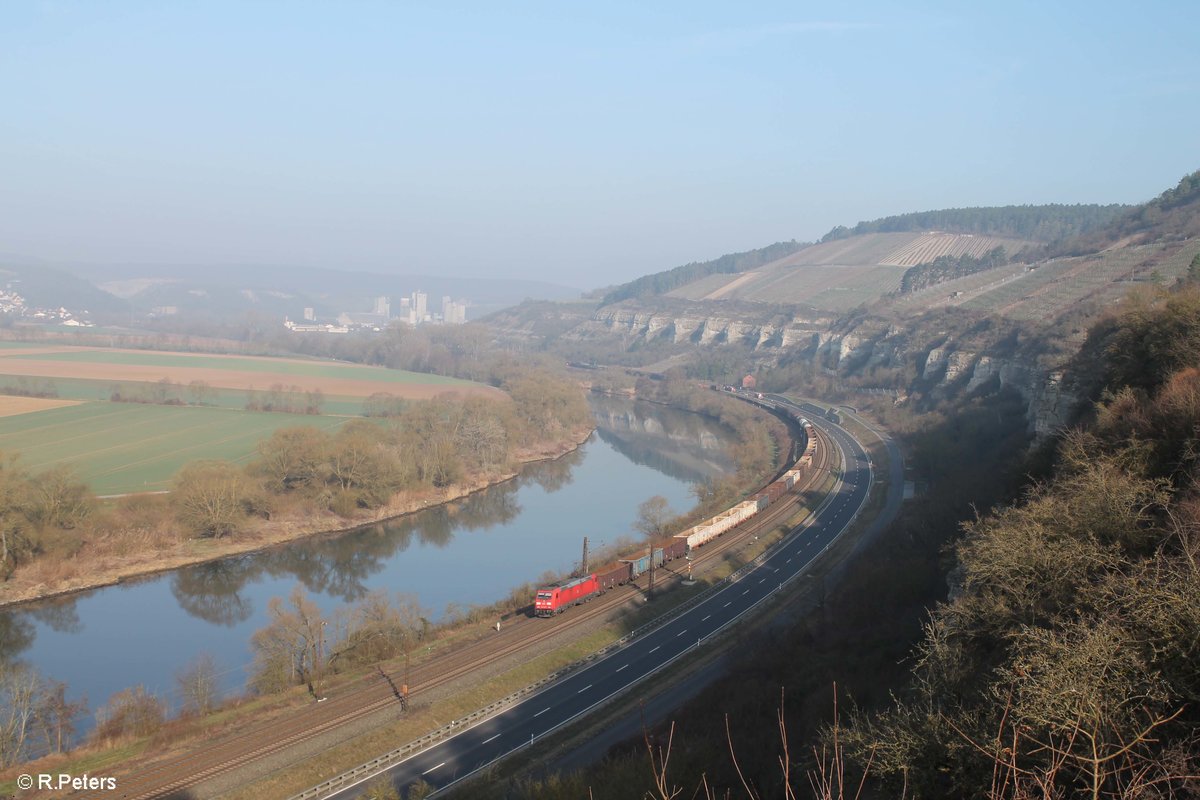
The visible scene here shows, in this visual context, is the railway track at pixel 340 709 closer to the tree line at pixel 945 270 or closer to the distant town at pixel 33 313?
the tree line at pixel 945 270

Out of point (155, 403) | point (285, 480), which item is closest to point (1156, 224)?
point (285, 480)

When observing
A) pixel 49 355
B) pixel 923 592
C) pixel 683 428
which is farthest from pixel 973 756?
pixel 49 355

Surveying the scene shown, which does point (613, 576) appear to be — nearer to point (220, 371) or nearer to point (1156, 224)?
point (220, 371)

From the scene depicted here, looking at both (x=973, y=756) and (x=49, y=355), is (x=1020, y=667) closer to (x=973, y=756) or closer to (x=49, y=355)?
(x=973, y=756)

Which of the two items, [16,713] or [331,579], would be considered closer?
[16,713]

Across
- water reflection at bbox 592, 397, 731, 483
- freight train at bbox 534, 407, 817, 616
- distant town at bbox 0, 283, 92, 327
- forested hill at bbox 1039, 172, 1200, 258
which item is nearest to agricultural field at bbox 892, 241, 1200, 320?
forested hill at bbox 1039, 172, 1200, 258
